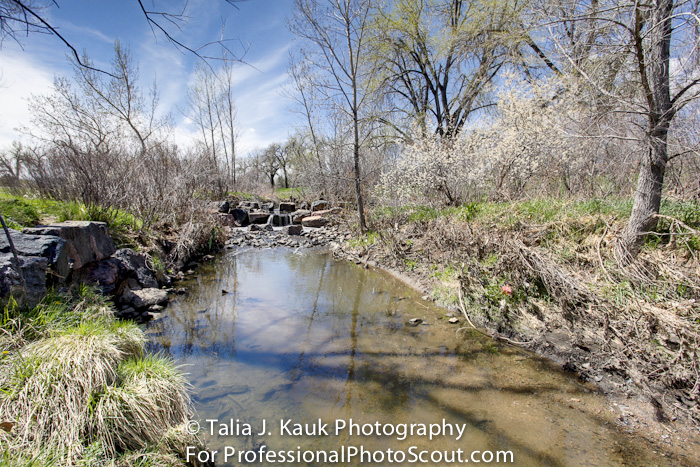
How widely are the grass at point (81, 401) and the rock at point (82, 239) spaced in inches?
66.4

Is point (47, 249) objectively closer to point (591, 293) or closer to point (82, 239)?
Answer: point (82, 239)

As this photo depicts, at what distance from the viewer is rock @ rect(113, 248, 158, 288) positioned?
18.9 feet

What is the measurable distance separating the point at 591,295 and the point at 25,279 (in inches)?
254

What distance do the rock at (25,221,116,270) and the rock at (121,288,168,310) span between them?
78cm

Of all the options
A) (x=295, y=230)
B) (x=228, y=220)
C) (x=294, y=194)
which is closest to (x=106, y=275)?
(x=295, y=230)

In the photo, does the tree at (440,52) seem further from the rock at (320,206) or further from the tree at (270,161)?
the tree at (270,161)

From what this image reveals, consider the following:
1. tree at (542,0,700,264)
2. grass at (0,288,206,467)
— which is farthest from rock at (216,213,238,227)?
tree at (542,0,700,264)

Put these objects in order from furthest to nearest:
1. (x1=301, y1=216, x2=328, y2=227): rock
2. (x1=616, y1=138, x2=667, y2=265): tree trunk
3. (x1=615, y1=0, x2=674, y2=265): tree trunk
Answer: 1. (x1=301, y1=216, x2=328, y2=227): rock
2. (x1=616, y1=138, x2=667, y2=265): tree trunk
3. (x1=615, y1=0, x2=674, y2=265): tree trunk

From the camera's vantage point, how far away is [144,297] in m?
5.80

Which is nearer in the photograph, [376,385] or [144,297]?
[376,385]

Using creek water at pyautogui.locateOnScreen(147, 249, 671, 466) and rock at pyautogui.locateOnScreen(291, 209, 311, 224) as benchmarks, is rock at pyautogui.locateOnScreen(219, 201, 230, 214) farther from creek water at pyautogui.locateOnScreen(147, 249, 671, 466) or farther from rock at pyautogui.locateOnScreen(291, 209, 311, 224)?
creek water at pyautogui.locateOnScreen(147, 249, 671, 466)

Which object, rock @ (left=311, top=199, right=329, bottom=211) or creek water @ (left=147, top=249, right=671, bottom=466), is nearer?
creek water @ (left=147, top=249, right=671, bottom=466)

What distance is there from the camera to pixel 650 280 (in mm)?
3670

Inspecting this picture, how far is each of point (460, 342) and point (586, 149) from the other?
5.25 meters
